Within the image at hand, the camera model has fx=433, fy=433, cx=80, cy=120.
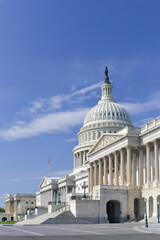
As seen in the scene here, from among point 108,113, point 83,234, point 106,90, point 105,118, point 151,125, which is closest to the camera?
point 83,234

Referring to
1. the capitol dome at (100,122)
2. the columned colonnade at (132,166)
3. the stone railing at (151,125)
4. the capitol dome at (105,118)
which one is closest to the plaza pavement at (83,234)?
the stone railing at (151,125)

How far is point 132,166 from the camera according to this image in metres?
91.8

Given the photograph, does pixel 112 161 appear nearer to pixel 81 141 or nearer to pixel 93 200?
pixel 93 200

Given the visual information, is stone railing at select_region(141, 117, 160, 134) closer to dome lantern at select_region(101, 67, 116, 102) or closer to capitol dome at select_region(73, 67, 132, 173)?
capitol dome at select_region(73, 67, 132, 173)

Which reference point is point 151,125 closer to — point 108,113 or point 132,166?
point 132,166

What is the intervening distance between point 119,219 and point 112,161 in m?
18.3

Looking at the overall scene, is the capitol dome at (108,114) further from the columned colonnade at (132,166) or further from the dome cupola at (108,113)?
the columned colonnade at (132,166)

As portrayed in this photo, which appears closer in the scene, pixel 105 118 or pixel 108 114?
pixel 105 118

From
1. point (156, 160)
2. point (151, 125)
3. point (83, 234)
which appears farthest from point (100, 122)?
point (83, 234)

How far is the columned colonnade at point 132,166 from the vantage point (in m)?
83.9

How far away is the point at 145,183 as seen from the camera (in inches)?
3455

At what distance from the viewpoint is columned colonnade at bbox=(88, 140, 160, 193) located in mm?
83938

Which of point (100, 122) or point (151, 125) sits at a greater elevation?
point (100, 122)

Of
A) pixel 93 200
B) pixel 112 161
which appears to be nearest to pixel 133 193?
pixel 93 200
